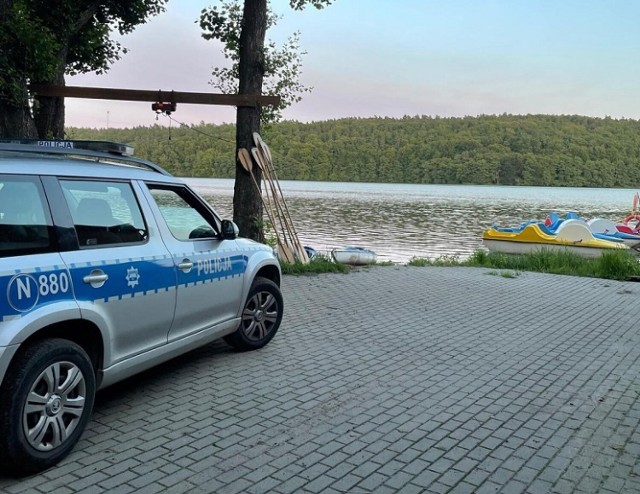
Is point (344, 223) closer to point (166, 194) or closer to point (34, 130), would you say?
point (34, 130)

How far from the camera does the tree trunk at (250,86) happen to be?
41.6 feet

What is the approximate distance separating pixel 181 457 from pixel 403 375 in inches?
97.4

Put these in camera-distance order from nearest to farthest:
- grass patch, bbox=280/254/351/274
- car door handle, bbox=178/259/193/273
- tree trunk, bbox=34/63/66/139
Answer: car door handle, bbox=178/259/193/273
tree trunk, bbox=34/63/66/139
grass patch, bbox=280/254/351/274

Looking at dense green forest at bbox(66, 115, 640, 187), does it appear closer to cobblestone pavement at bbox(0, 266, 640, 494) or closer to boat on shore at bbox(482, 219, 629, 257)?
boat on shore at bbox(482, 219, 629, 257)

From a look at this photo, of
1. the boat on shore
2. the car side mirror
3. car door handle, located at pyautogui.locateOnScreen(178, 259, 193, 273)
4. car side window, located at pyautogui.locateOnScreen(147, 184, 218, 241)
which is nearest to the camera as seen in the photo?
car door handle, located at pyautogui.locateOnScreen(178, 259, 193, 273)

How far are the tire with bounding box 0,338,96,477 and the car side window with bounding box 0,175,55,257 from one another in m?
0.57

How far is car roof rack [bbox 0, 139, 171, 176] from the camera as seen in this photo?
164 inches

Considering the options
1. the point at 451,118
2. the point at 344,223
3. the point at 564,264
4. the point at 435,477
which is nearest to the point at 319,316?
the point at 435,477

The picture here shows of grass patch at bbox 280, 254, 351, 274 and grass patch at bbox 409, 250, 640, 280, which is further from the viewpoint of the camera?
grass patch at bbox 409, 250, 640, 280

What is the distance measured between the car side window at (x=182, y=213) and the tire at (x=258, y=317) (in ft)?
3.06

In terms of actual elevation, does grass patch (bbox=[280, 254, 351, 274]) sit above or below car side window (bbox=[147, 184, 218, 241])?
below

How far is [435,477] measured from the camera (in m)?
3.63

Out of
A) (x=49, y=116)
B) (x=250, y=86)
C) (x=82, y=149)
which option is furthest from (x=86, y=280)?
(x=250, y=86)

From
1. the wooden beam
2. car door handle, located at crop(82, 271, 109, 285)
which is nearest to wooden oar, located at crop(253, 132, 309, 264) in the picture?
the wooden beam
